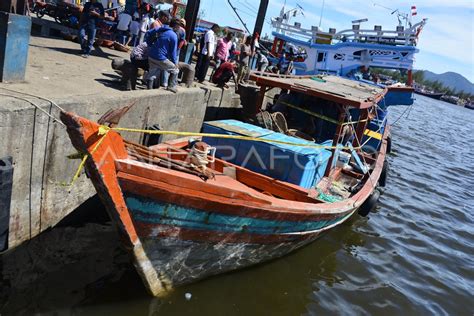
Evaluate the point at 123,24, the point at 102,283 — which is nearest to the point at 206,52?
the point at 123,24

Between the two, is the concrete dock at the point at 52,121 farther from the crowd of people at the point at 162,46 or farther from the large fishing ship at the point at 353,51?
the large fishing ship at the point at 353,51

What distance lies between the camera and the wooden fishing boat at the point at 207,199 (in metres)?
3.84

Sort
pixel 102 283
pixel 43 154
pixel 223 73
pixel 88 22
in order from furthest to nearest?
pixel 223 73
pixel 88 22
pixel 102 283
pixel 43 154

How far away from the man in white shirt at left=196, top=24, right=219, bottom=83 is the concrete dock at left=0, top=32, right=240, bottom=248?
1.74 m

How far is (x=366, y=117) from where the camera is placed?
807cm

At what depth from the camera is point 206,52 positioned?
9.56 metres

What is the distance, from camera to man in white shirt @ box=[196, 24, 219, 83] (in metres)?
9.46

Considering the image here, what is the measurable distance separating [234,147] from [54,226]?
8.51 feet

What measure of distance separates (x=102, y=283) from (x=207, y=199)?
1776 mm

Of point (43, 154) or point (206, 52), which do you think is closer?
point (43, 154)

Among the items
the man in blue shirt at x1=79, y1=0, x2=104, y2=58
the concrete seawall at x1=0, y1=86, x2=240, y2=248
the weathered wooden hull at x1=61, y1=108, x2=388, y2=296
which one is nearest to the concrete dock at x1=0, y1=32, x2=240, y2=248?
the concrete seawall at x1=0, y1=86, x2=240, y2=248

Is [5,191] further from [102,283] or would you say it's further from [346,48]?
[346,48]

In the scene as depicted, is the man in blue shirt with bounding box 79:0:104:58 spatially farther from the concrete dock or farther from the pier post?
the pier post

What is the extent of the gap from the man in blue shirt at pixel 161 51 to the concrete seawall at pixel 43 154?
2.79ft
